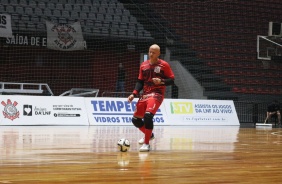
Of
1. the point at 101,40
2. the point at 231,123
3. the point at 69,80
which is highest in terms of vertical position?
the point at 101,40

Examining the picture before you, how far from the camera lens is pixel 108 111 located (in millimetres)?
24484

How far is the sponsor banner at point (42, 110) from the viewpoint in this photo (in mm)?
22125

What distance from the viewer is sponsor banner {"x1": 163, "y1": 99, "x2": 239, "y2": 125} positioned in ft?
86.1

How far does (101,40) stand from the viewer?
31.5m

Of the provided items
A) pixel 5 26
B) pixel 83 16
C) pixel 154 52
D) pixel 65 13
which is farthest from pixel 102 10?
pixel 154 52

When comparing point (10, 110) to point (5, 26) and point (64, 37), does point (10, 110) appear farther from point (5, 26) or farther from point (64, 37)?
point (64, 37)

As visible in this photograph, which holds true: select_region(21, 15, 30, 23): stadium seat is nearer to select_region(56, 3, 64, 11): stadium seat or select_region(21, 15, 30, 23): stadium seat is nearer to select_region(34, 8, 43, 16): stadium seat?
select_region(34, 8, 43, 16): stadium seat

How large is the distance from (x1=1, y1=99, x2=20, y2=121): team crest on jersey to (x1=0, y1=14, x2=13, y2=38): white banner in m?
6.42

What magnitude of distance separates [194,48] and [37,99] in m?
12.7

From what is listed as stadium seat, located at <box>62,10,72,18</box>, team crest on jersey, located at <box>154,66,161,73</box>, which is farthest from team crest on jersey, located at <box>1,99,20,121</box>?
team crest on jersey, located at <box>154,66,161,73</box>

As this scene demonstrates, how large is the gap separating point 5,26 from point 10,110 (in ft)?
22.5

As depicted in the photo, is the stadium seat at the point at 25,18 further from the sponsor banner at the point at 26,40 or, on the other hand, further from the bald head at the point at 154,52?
the bald head at the point at 154,52

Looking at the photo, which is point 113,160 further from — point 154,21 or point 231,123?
point 154,21

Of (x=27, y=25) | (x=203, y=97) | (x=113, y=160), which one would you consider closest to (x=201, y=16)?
(x=203, y=97)
